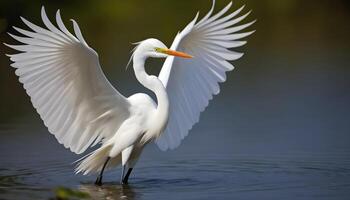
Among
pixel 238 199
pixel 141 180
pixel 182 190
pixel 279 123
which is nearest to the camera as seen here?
pixel 238 199

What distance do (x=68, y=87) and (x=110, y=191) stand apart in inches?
39.3

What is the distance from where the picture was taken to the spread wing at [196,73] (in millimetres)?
9617

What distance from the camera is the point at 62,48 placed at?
8.30 meters

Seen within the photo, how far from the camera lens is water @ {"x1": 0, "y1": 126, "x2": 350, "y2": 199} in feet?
27.3

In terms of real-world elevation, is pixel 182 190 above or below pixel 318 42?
below

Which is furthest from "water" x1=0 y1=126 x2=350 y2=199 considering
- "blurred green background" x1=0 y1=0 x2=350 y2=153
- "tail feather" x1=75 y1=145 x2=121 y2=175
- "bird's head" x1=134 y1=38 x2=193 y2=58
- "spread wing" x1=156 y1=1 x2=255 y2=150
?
"bird's head" x1=134 y1=38 x2=193 y2=58

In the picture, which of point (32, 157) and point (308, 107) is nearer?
point (32, 157)

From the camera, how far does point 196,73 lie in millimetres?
9727

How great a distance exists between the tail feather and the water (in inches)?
5.3

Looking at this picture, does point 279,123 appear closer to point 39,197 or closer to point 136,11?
point 39,197

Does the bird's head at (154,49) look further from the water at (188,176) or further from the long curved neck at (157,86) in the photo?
the water at (188,176)

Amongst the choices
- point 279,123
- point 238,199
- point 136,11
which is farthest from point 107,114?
point 136,11

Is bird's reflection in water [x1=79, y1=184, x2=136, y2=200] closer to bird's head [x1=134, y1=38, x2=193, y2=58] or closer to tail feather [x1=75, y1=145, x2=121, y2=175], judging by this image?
tail feather [x1=75, y1=145, x2=121, y2=175]

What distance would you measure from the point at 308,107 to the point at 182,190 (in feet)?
14.9
